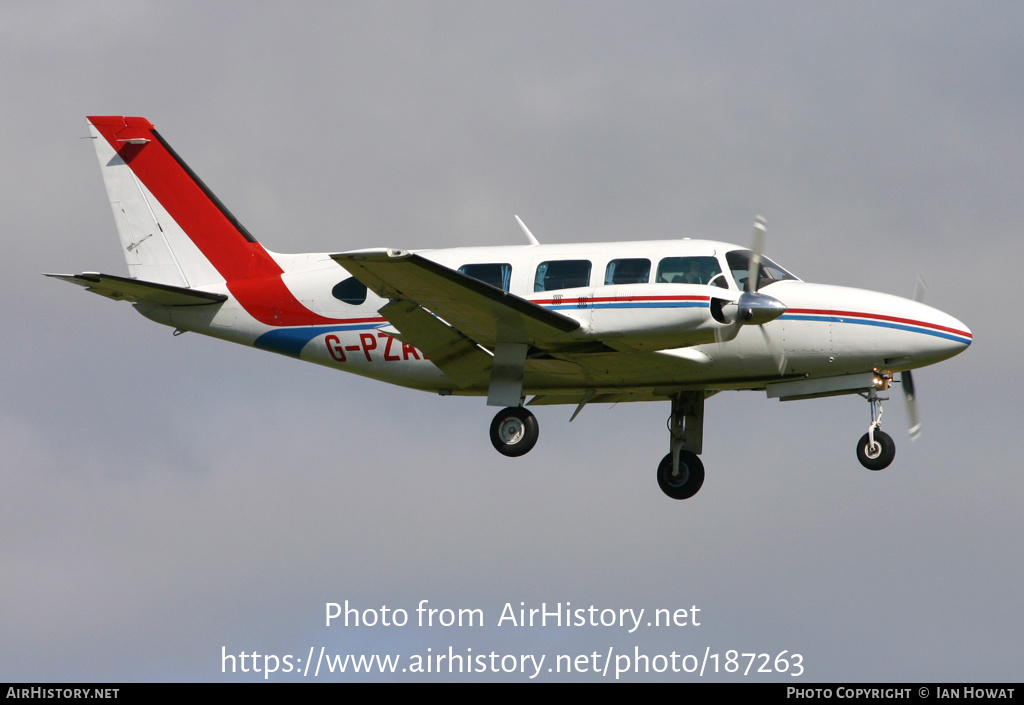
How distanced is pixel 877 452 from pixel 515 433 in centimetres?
478

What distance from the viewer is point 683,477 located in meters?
19.2

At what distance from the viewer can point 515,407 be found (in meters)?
17.4

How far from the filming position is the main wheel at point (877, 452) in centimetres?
1705

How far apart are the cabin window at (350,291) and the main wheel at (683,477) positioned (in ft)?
16.9

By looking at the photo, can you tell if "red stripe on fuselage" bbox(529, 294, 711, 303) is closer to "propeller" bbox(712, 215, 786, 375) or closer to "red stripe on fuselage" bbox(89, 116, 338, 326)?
"propeller" bbox(712, 215, 786, 375)

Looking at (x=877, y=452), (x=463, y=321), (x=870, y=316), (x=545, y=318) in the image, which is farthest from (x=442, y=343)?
(x=877, y=452)

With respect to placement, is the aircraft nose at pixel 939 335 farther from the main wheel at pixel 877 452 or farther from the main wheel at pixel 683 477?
the main wheel at pixel 683 477

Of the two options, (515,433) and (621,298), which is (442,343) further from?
(621,298)

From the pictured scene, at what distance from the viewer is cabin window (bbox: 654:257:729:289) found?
55.8 feet

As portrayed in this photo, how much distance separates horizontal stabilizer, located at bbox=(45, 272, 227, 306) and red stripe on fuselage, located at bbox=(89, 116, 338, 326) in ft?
1.62

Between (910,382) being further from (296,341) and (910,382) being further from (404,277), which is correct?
(296,341)

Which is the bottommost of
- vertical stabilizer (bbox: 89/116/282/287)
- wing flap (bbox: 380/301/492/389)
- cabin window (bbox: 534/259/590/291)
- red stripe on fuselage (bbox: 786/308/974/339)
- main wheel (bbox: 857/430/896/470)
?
main wheel (bbox: 857/430/896/470)

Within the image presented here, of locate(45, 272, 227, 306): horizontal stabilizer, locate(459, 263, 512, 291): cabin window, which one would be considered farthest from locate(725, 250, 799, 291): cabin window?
locate(45, 272, 227, 306): horizontal stabilizer

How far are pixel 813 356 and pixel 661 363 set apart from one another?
202cm
